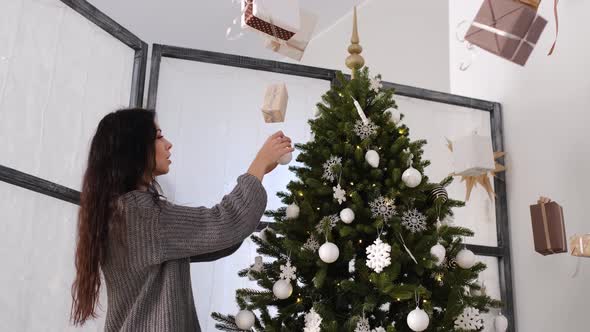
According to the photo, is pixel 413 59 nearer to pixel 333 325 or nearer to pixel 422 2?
pixel 422 2

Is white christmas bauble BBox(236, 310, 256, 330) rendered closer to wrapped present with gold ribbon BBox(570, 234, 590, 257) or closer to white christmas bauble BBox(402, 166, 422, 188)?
white christmas bauble BBox(402, 166, 422, 188)

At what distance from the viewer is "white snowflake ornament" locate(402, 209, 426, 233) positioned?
7.04 feet

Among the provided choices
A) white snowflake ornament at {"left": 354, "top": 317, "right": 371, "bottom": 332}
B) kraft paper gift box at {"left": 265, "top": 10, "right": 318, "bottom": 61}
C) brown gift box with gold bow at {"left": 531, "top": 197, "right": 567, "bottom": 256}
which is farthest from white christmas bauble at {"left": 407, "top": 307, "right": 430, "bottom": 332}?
kraft paper gift box at {"left": 265, "top": 10, "right": 318, "bottom": 61}

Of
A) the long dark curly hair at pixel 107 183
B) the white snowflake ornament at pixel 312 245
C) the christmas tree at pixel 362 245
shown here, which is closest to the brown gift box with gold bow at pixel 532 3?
the christmas tree at pixel 362 245

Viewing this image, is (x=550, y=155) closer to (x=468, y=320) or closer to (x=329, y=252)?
(x=468, y=320)

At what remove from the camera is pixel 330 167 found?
2.24 meters

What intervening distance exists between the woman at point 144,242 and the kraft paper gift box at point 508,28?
3.75 ft

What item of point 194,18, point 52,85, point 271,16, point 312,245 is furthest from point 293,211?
point 194,18

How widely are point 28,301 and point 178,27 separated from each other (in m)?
3.85

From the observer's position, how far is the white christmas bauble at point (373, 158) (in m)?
2.18

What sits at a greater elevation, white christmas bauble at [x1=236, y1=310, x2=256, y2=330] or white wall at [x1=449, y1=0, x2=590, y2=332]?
white wall at [x1=449, y1=0, x2=590, y2=332]

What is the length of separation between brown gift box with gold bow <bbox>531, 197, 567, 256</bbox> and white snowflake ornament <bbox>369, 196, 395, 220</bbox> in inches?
35.9

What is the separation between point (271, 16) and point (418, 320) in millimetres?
1142

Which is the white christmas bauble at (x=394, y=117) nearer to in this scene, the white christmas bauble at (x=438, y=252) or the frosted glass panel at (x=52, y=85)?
the white christmas bauble at (x=438, y=252)
